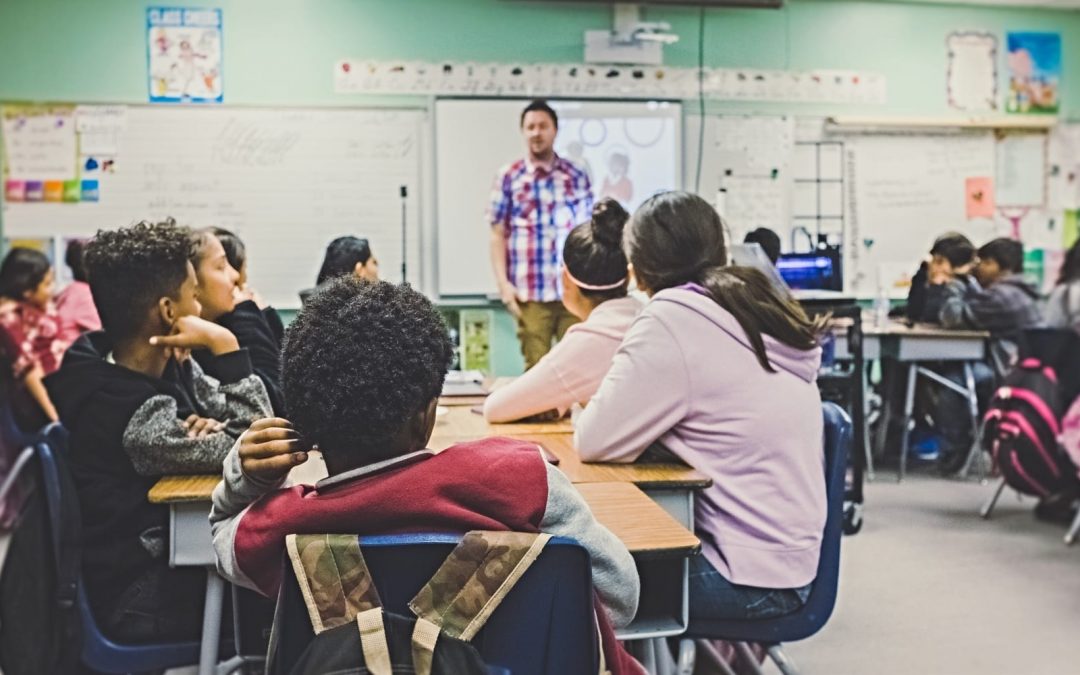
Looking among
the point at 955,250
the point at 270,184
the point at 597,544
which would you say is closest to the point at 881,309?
the point at 955,250

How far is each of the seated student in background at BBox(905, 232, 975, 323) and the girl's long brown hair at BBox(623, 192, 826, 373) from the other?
3.74 m

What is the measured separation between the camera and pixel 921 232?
6.66m

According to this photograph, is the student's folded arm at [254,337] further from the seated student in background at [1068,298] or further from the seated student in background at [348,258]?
the seated student in background at [1068,298]

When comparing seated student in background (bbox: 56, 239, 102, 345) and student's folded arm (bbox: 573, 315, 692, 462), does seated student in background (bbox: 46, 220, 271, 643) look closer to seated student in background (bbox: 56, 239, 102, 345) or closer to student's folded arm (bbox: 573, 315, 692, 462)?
student's folded arm (bbox: 573, 315, 692, 462)

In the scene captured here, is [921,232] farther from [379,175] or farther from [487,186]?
[379,175]

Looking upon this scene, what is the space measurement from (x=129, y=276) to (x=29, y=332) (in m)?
2.84

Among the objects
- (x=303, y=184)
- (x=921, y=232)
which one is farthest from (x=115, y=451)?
(x=921, y=232)

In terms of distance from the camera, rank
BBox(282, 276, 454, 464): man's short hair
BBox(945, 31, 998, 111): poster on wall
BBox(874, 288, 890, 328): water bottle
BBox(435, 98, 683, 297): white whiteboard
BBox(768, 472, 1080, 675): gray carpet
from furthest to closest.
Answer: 1. BBox(945, 31, 998, 111): poster on wall
2. BBox(435, 98, 683, 297): white whiteboard
3. BBox(874, 288, 890, 328): water bottle
4. BBox(768, 472, 1080, 675): gray carpet
5. BBox(282, 276, 454, 464): man's short hair

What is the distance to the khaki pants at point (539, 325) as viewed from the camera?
524 centimetres

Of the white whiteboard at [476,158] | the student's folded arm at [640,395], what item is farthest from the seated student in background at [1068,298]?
the student's folded arm at [640,395]

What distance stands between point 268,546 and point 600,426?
987 millimetres

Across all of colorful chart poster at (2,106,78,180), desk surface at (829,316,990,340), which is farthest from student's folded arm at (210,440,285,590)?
colorful chart poster at (2,106,78,180)

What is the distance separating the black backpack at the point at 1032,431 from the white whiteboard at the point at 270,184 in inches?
125

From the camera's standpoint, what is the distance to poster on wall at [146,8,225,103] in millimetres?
5809
